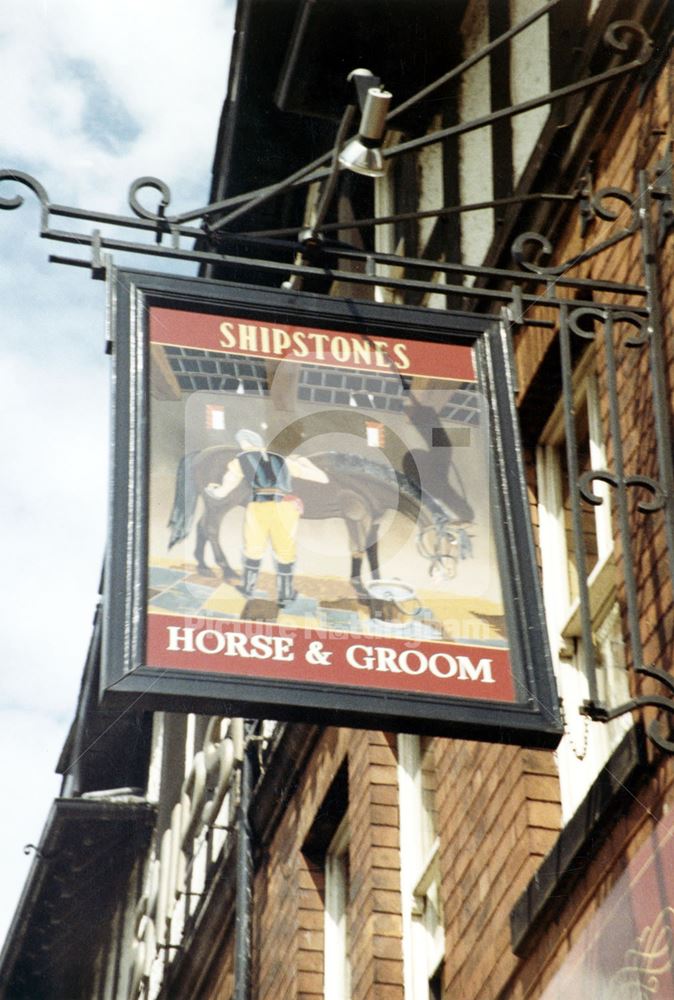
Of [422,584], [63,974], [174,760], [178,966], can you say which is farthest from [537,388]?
[63,974]

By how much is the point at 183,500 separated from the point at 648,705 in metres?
1.88

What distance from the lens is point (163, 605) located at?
280 inches

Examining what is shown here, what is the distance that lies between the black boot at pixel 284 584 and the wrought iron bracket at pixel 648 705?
3.67ft

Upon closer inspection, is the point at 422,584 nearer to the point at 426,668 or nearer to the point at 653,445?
the point at 426,668

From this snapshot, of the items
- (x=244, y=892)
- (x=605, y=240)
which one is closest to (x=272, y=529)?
(x=605, y=240)

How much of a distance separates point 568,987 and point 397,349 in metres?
2.61

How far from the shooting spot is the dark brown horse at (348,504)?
7.39m

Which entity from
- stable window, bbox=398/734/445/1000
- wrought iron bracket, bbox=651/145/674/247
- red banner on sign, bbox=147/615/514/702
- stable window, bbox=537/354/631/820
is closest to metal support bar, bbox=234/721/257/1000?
stable window, bbox=398/734/445/1000

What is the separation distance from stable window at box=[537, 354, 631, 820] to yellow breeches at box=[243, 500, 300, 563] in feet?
4.44

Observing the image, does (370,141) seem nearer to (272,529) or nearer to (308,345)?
(308,345)

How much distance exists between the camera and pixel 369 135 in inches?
317

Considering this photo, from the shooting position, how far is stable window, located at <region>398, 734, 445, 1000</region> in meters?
10.1

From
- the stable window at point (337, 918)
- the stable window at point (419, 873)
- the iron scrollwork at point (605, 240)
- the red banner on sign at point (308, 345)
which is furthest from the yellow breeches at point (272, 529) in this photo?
the stable window at point (337, 918)

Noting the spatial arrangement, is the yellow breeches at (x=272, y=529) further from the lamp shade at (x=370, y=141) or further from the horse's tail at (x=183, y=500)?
the lamp shade at (x=370, y=141)
